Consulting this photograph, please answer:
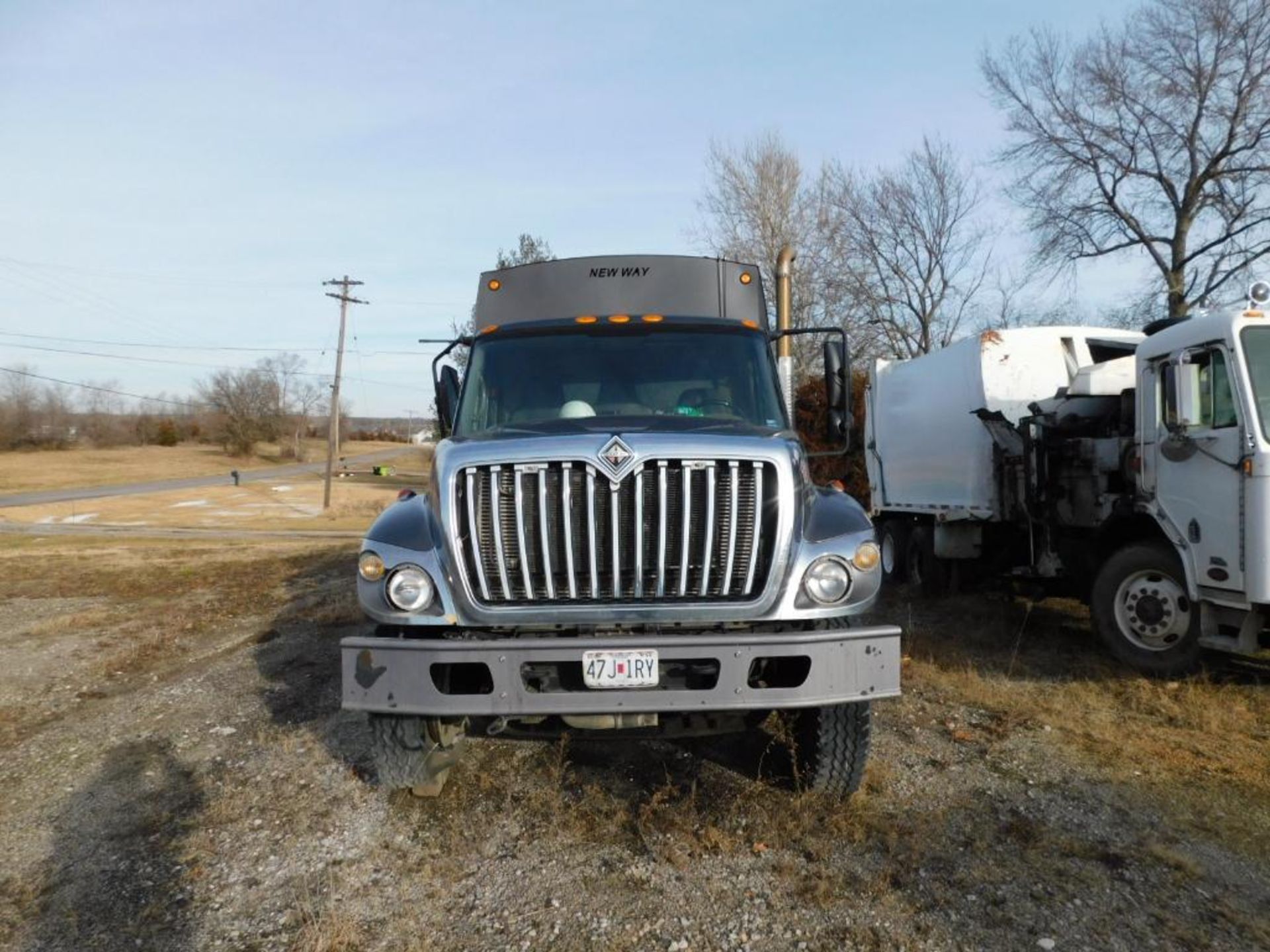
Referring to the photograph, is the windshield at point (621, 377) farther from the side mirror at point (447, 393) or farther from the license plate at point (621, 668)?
the license plate at point (621, 668)

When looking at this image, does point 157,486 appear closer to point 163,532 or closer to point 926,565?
point 163,532

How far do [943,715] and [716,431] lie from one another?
8.98 ft

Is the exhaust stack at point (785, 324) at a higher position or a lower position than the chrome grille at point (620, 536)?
higher

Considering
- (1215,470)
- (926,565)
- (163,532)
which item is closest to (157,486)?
(163,532)

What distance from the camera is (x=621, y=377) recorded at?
5043 mm

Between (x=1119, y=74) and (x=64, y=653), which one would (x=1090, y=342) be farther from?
(x=1119, y=74)

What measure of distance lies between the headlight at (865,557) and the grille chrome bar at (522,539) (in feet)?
4.50

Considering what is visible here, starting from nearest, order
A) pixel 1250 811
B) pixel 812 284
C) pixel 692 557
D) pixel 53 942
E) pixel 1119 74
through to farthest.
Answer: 1. pixel 53 942
2. pixel 692 557
3. pixel 1250 811
4. pixel 1119 74
5. pixel 812 284

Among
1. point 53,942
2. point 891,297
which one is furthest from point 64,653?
point 891,297

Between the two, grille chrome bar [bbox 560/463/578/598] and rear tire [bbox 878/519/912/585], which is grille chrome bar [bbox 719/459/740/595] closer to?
grille chrome bar [bbox 560/463/578/598]

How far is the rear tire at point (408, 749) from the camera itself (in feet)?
13.1

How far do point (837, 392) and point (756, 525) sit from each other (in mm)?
1827

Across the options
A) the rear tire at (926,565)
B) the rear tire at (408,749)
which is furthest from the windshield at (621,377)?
the rear tire at (926,565)

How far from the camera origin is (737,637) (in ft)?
11.4
